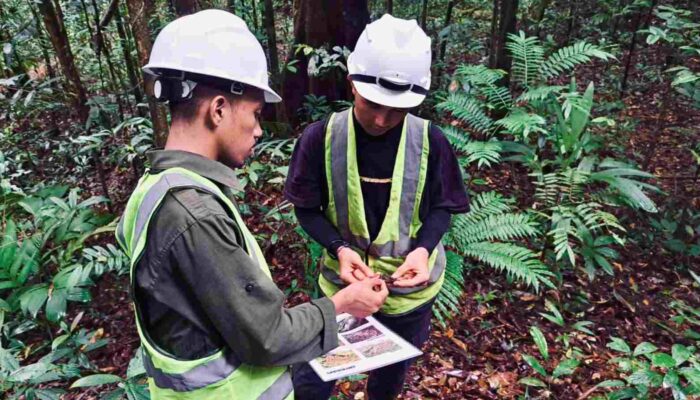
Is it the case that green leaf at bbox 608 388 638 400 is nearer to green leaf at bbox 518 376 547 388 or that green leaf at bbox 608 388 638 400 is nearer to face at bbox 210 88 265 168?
green leaf at bbox 518 376 547 388

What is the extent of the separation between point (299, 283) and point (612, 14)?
662cm

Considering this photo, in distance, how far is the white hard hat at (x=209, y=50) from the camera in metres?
1.14

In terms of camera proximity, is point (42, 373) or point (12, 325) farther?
point (12, 325)

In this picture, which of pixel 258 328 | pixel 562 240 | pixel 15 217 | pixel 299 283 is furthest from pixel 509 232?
pixel 15 217

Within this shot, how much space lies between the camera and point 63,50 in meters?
5.32

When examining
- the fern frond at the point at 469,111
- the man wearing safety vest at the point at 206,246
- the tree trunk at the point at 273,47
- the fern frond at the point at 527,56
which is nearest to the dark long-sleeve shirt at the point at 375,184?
the man wearing safety vest at the point at 206,246

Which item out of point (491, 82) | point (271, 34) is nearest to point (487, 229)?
point (491, 82)

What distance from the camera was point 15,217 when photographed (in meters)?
4.03

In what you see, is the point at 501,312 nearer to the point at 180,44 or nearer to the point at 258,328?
the point at 258,328

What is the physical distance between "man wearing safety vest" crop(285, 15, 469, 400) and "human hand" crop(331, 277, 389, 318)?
1.15 ft

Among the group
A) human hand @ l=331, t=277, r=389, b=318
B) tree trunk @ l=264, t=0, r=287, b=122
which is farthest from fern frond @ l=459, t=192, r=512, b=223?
tree trunk @ l=264, t=0, r=287, b=122

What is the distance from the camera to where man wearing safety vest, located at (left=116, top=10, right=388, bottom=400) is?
1.05m

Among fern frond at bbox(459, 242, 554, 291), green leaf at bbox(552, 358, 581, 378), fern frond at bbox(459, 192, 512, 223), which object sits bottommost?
green leaf at bbox(552, 358, 581, 378)

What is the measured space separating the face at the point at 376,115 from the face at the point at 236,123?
0.62m
